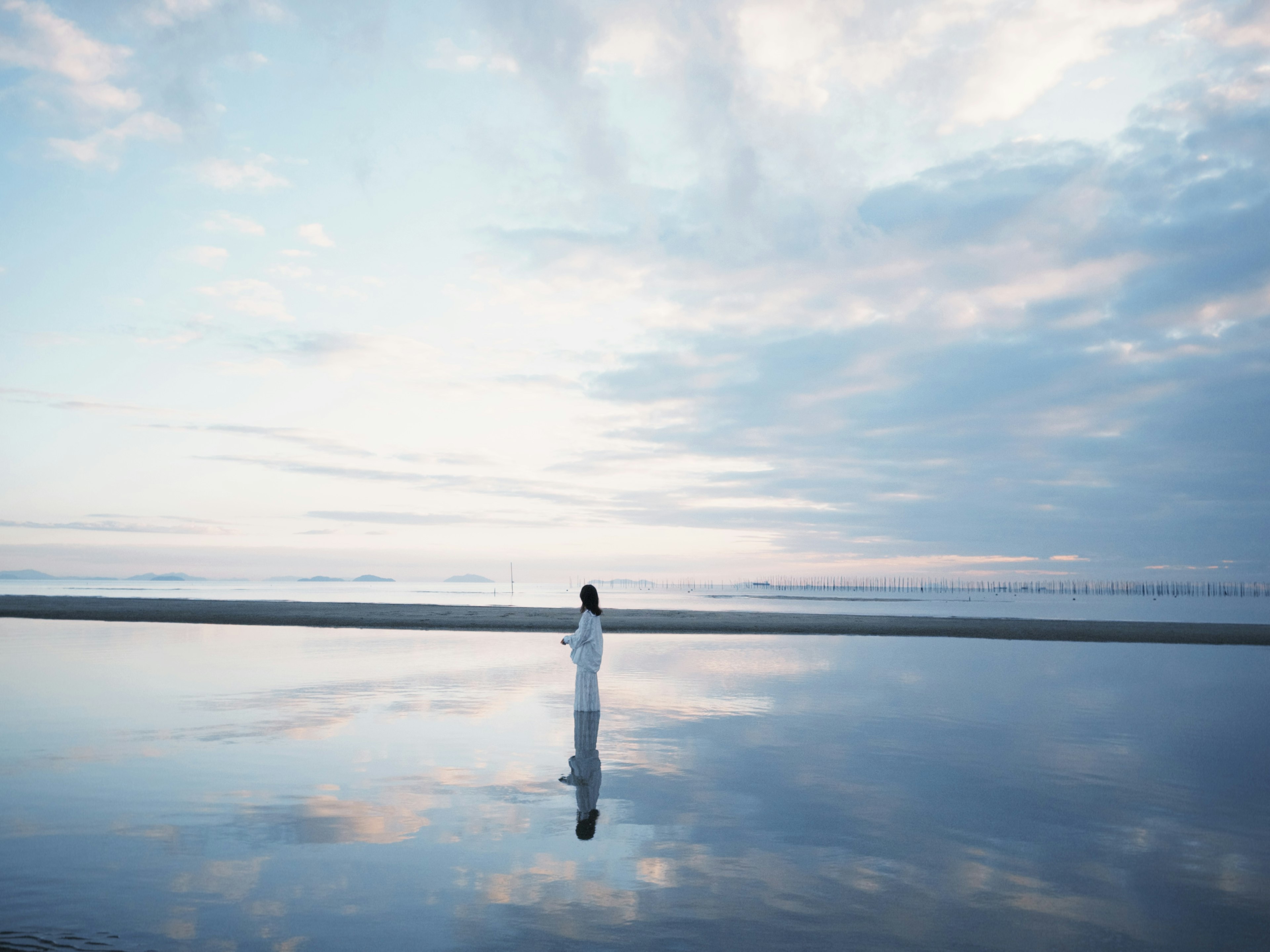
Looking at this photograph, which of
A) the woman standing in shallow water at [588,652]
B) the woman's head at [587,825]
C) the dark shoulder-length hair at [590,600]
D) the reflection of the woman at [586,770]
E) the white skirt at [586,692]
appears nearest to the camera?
the woman's head at [587,825]

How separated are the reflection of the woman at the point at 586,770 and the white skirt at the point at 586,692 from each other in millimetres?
98

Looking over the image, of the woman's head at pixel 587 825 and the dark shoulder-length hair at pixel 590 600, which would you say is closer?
the woman's head at pixel 587 825

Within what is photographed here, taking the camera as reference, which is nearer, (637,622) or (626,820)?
(626,820)

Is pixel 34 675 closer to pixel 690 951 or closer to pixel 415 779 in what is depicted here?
pixel 415 779

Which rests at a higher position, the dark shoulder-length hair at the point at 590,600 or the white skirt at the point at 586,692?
the dark shoulder-length hair at the point at 590,600

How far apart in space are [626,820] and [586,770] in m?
2.35

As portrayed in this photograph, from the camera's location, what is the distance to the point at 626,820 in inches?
338

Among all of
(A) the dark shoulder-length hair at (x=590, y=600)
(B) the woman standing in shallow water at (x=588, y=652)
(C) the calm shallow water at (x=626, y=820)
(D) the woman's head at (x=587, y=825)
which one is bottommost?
(C) the calm shallow water at (x=626, y=820)

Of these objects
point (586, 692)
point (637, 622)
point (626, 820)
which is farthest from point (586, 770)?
point (637, 622)

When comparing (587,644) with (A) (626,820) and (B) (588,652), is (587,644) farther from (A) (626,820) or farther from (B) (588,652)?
(A) (626,820)

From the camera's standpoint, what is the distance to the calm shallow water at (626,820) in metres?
6.00

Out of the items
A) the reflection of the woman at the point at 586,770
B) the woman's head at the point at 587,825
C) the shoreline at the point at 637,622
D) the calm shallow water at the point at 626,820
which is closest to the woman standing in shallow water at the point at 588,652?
the reflection of the woman at the point at 586,770

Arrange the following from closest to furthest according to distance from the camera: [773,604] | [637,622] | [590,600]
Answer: [590,600] < [637,622] < [773,604]

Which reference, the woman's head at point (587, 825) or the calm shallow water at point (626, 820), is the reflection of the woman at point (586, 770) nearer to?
the woman's head at point (587, 825)
